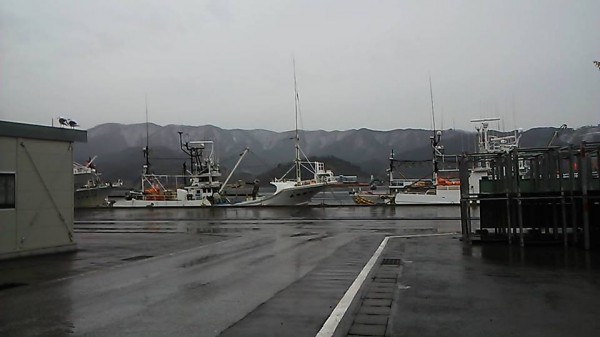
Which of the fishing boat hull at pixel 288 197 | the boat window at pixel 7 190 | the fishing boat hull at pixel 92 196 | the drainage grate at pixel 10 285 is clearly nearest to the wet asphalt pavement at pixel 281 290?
the drainage grate at pixel 10 285

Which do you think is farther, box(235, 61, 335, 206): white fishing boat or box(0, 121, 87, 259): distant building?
box(235, 61, 335, 206): white fishing boat

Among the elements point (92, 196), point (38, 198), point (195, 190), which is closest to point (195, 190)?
point (195, 190)

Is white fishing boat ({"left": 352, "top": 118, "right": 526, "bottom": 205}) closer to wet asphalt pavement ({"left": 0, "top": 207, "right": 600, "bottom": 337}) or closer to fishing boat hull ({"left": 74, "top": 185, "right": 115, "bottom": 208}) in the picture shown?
wet asphalt pavement ({"left": 0, "top": 207, "right": 600, "bottom": 337})

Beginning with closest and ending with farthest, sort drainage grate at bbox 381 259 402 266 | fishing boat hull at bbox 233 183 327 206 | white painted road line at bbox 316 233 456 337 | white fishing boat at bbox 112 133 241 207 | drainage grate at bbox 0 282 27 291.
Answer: white painted road line at bbox 316 233 456 337
drainage grate at bbox 0 282 27 291
drainage grate at bbox 381 259 402 266
fishing boat hull at bbox 233 183 327 206
white fishing boat at bbox 112 133 241 207

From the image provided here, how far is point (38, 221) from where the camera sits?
15172 millimetres

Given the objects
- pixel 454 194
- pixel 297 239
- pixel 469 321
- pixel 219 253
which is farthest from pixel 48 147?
pixel 454 194

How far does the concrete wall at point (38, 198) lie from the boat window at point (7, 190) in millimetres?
114

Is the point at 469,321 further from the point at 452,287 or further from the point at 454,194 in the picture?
the point at 454,194

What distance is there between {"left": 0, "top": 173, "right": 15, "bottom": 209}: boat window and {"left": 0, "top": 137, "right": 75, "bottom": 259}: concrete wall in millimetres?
114

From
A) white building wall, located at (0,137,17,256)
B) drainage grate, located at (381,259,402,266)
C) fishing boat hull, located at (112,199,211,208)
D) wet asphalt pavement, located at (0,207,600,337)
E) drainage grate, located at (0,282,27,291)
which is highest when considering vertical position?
white building wall, located at (0,137,17,256)

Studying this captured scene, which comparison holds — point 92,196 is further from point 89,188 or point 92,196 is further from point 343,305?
point 343,305

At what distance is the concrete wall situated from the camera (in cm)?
1430

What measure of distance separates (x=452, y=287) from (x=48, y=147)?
1232 cm

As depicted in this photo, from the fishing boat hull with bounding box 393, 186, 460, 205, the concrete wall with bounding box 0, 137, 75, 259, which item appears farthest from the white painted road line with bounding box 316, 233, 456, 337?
the fishing boat hull with bounding box 393, 186, 460, 205
